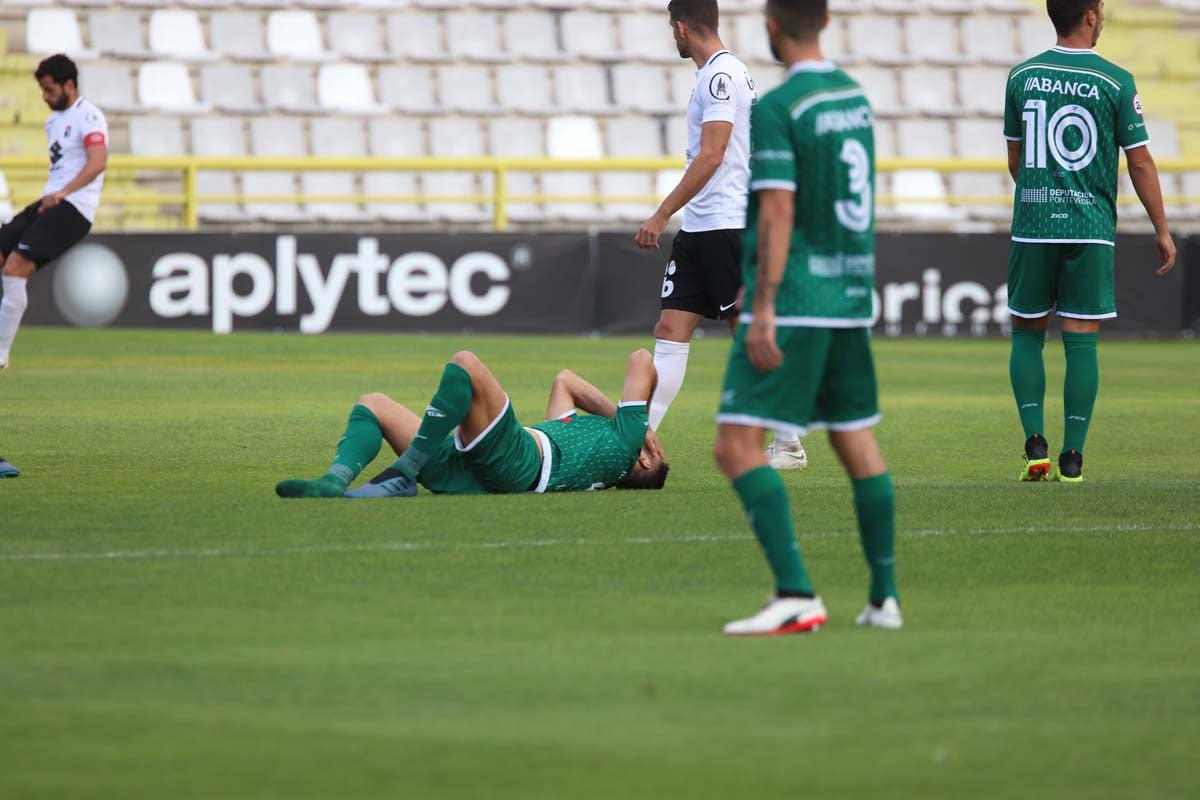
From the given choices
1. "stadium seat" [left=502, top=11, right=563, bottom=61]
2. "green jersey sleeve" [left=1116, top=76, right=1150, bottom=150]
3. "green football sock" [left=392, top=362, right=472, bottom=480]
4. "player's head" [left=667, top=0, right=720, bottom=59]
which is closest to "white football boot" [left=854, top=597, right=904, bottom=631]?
"green football sock" [left=392, top=362, right=472, bottom=480]

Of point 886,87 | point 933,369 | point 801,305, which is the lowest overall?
point 933,369

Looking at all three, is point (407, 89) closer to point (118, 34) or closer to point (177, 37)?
point (177, 37)

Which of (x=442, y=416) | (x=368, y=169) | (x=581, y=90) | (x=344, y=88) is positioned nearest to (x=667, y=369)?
(x=442, y=416)

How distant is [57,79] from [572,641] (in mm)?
9778

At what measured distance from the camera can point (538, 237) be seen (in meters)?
18.8

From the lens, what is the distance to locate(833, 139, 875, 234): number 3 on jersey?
5020 millimetres

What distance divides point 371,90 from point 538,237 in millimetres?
4462

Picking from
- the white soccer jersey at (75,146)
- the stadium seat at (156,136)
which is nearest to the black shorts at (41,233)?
the white soccer jersey at (75,146)

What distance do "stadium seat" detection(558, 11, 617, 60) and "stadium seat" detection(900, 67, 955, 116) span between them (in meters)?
3.63

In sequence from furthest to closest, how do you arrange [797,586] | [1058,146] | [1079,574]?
[1058,146], [1079,574], [797,586]

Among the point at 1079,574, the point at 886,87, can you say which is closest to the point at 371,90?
the point at 886,87

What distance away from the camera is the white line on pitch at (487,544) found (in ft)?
19.6

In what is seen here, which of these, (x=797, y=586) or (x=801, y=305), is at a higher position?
(x=801, y=305)

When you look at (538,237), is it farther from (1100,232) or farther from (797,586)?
(797,586)
